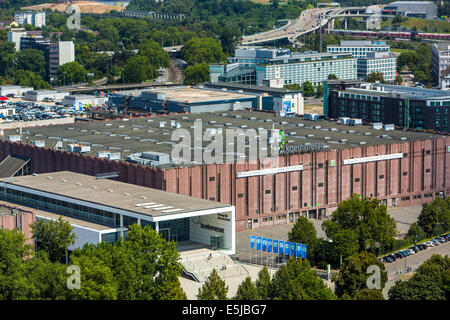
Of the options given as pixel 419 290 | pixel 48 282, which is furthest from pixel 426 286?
pixel 48 282

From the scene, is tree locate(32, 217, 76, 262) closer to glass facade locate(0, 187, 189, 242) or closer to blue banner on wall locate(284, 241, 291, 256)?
glass facade locate(0, 187, 189, 242)

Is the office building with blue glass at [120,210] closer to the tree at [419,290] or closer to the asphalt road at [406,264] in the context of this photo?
the asphalt road at [406,264]

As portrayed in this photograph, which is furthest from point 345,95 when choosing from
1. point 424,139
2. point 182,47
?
point 182,47

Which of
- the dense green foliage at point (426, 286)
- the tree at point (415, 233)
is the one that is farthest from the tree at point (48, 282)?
the tree at point (415, 233)

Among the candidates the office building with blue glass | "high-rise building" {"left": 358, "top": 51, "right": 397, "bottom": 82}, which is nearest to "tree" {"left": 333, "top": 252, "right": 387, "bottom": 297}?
the office building with blue glass

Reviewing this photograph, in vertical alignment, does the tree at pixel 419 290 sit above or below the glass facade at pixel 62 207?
below
